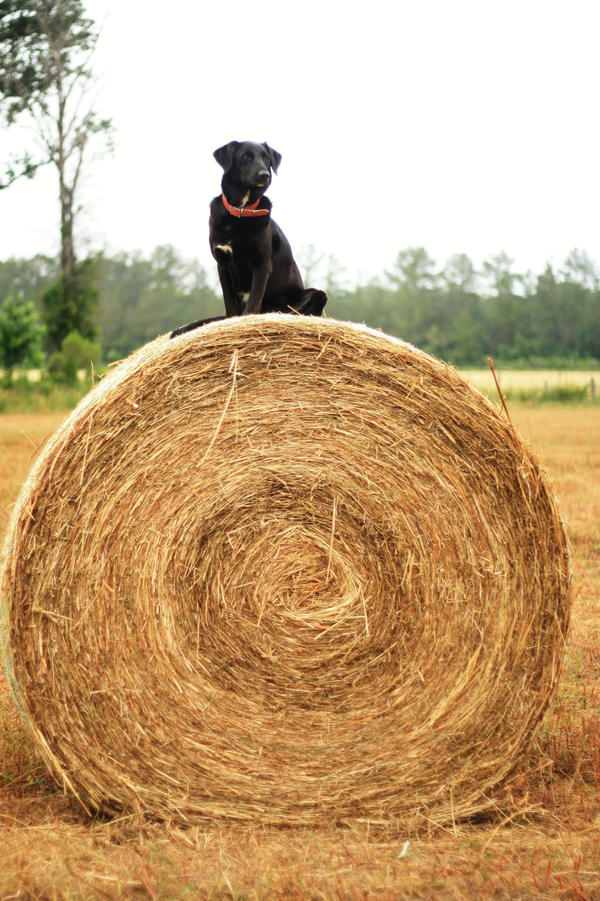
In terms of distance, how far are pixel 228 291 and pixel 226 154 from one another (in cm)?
75

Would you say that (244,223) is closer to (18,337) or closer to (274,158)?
(274,158)

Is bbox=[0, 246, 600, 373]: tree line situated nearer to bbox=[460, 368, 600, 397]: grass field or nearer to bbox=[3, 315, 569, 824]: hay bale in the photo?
bbox=[460, 368, 600, 397]: grass field

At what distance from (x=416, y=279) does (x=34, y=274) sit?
2878 cm

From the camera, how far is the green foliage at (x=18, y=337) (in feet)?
105

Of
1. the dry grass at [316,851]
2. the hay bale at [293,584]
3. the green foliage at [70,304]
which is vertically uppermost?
the green foliage at [70,304]

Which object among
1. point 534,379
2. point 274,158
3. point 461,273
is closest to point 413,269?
point 461,273

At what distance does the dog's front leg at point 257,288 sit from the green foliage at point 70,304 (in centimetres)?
2655

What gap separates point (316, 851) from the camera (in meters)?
3.17

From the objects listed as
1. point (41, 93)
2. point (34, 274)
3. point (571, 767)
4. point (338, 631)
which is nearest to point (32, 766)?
point (338, 631)

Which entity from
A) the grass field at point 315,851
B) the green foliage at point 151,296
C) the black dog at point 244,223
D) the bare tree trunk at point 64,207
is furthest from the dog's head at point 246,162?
the green foliage at point 151,296

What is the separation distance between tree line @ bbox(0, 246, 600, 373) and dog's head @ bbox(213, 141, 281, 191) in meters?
32.6

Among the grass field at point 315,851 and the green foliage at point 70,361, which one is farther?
the green foliage at point 70,361

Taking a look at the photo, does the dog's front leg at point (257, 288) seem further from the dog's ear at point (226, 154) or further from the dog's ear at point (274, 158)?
the dog's ear at point (274, 158)

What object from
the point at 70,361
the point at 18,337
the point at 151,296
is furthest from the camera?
the point at 151,296
